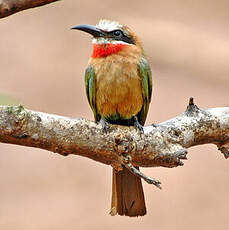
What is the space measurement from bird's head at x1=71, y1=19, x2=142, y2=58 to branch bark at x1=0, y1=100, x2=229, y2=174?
1.37 feet

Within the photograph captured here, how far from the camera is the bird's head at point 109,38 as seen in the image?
98.7 inches

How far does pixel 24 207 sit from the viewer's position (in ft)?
11.4

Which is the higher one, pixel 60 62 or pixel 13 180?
pixel 60 62

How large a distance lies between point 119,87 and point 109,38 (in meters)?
0.23

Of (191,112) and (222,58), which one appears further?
(222,58)

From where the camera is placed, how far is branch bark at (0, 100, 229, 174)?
1.82 meters

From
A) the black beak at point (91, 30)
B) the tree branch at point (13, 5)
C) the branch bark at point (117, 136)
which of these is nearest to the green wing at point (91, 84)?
the black beak at point (91, 30)

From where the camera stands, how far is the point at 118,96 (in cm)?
243

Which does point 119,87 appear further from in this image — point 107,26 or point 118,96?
point 107,26

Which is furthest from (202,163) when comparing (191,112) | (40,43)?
(191,112)

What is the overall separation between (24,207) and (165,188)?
0.81 metres

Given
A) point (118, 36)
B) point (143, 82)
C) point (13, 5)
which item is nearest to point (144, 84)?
point (143, 82)

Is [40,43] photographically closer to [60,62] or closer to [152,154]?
[60,62]

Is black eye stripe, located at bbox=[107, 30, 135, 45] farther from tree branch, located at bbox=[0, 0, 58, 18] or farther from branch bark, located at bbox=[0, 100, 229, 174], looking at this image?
tree branch, located at bbox=[0, 0, 58, 18]
